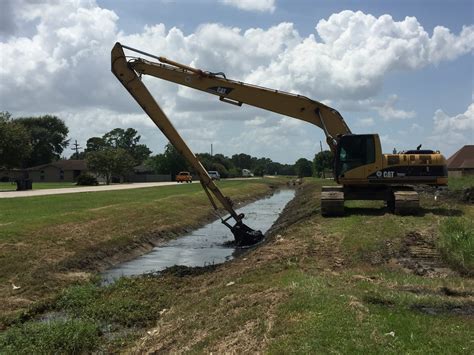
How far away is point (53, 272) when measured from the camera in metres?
16.1

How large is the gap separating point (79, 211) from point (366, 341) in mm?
21465

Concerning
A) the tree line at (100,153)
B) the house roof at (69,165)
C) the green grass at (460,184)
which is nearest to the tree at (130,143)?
the tree line at (100,153)

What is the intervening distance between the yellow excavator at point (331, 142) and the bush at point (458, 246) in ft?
17.5

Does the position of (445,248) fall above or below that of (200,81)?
below

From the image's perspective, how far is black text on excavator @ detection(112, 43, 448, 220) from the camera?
20.2m

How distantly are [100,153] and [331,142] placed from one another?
6781cm

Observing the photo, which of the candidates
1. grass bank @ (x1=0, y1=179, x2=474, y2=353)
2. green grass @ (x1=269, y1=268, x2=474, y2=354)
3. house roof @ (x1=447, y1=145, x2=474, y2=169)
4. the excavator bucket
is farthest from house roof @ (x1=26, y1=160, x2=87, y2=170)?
green grass @ (x1=269, y1=268, x2=474, y2=354)

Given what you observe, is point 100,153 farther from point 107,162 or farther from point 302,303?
point 302,303

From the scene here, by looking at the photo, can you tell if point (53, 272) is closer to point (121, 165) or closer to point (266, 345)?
point (266, 345)

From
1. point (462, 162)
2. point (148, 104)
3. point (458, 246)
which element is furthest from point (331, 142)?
point (462, 162)

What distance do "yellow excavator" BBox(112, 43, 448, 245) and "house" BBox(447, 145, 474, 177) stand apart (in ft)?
231

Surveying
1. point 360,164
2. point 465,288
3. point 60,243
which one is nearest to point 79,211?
point 60,243

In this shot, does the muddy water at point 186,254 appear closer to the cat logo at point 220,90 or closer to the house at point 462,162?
the cat logo at point 220,90

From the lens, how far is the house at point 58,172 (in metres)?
107
